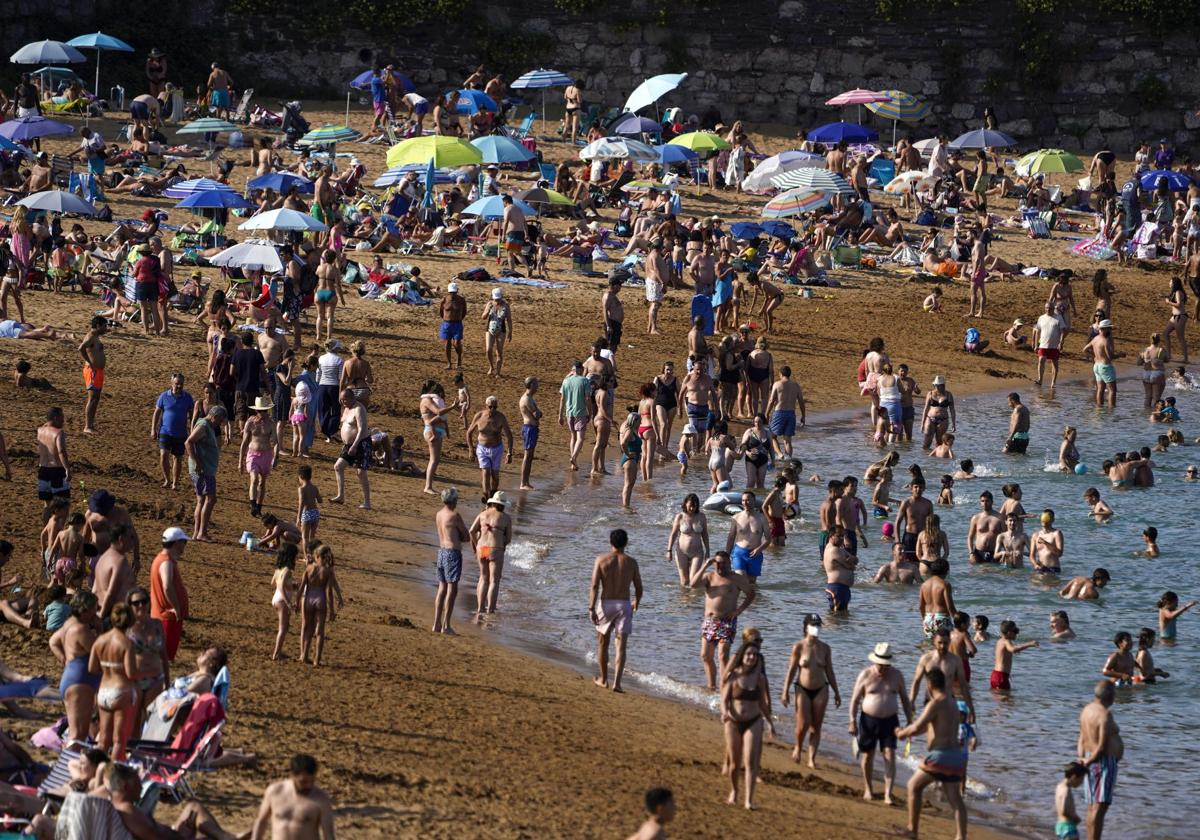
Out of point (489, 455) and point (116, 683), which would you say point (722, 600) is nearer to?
point (116, 683)

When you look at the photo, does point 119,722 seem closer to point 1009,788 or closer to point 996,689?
point 1009,788

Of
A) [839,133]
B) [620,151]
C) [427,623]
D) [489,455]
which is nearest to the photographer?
[427,623]

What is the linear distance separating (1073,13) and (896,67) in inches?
148

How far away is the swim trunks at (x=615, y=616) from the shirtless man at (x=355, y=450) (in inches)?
198

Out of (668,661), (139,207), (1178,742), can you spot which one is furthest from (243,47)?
(1178,742)

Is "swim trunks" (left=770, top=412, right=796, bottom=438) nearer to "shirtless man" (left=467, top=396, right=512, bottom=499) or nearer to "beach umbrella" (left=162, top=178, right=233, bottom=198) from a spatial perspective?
"shirtless man" (left=467, top=396, right=512, bottom=499)

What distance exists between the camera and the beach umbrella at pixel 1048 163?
34.9 m

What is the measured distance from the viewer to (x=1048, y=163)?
35.1m

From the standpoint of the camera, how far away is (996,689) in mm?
15984

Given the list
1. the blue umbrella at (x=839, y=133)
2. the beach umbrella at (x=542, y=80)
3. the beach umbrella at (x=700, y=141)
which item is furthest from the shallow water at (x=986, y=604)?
the beach umbrella at (x=542, y=80)

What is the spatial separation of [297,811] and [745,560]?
8.41 m

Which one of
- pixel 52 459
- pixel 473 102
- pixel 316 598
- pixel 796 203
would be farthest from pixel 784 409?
pixel 473 102

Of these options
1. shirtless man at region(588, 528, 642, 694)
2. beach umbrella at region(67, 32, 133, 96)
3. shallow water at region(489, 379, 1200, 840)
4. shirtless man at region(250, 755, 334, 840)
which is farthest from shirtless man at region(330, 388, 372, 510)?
beach umbrella at region(67, 32, 133, 96)

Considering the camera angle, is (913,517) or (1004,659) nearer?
(1004,659)
